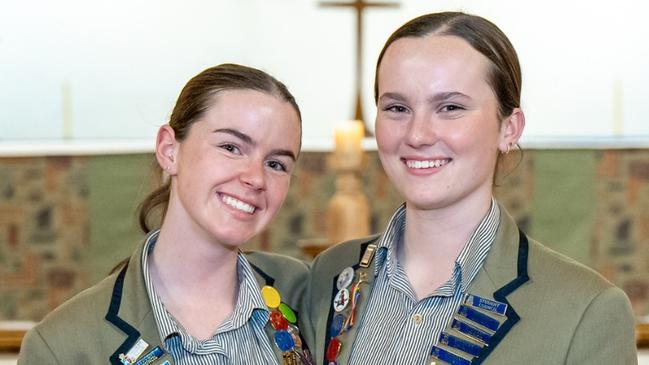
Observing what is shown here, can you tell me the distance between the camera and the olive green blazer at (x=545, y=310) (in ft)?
6.88

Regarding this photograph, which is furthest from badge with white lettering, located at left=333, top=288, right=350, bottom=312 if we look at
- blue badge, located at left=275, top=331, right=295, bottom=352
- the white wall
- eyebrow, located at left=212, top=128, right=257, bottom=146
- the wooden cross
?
the white wall

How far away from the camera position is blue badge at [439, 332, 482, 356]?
2150 millimetres

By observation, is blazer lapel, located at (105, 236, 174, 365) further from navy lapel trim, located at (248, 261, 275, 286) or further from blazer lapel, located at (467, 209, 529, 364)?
blazer lapel, located at (467, 209, 529, 364)

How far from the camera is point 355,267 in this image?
96.3 inches

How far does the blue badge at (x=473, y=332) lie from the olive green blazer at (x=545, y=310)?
0.04ft

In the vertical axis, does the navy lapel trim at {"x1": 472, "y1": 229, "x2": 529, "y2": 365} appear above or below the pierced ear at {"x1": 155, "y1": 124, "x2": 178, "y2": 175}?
below

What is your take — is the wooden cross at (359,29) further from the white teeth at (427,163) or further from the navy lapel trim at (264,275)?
the white teeth at (427,163)

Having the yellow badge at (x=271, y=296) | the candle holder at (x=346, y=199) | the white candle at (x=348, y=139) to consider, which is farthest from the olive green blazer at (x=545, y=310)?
the white candle at (x=348, y=139)

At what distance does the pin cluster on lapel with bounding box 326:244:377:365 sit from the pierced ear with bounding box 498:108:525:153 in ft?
1.04

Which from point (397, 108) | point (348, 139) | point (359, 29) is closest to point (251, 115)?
point (397, 108)

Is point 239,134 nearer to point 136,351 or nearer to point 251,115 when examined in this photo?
point 251,115

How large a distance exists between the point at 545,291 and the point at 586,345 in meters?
0.12

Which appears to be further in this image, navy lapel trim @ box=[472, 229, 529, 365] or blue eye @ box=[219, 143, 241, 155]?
blue eye @ box=[219, 143, 241, 155]

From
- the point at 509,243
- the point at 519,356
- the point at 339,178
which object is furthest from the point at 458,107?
the point at 339,178
